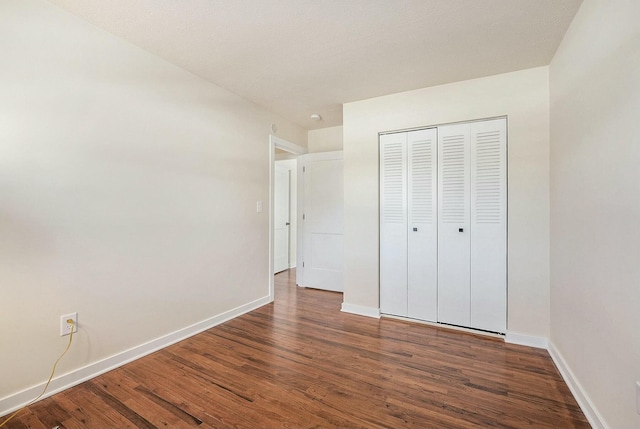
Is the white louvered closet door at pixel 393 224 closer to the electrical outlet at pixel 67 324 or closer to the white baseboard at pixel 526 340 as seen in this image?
the white baseboard at pixel 526 340

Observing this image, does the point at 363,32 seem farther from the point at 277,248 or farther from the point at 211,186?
the point at 277,248

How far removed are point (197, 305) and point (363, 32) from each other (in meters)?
2.70

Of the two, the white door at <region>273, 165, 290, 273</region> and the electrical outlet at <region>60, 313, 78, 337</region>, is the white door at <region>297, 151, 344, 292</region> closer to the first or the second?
the white door at <region>273, 165, 290, 273</region>

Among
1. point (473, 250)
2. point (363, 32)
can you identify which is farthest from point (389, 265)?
point (363, 32)

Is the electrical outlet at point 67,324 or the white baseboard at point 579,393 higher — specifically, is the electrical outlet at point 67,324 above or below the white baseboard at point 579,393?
above

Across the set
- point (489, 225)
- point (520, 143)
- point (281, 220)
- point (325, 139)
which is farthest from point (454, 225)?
point (281, 220)

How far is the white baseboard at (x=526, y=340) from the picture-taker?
92.7 inches

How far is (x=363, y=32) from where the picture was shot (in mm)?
1965

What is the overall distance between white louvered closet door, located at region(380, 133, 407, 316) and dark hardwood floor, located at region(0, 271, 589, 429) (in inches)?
16.6

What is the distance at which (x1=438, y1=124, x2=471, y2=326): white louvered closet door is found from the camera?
2.66 meters

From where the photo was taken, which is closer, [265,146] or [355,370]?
[355,370]

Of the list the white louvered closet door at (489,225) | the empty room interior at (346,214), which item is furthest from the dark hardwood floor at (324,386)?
the white louvered closet door at (489,225)

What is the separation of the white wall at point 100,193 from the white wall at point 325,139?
1.63 m

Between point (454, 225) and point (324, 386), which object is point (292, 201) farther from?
point (324, 386)
